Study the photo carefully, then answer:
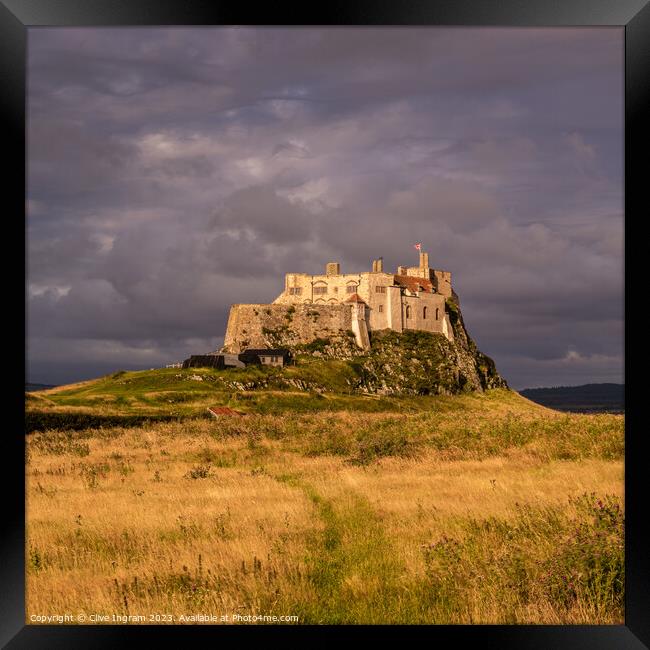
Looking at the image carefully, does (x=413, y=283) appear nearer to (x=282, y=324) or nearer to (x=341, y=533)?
(x=282, y=324)

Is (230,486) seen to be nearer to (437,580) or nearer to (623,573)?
(437,580)

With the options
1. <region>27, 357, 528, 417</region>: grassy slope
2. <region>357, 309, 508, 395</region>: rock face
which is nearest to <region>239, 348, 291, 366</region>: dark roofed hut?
<region>27, 357, 528, 417</region>: grassy slope

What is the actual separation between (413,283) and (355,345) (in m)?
16.9

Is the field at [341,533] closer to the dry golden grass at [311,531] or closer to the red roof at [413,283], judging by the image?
the dry golden grass at [311,531]

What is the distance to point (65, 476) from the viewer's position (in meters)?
21.8

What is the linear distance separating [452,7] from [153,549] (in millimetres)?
8599

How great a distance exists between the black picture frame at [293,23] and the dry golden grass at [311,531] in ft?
2.36

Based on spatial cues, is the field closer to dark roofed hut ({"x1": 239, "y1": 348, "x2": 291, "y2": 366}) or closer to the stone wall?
dark roofed hut ({"x1": 239, "y1": 348, "x2": 291, "y2": 366})

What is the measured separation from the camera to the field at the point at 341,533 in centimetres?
911

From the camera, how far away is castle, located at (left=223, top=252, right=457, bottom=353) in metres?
107

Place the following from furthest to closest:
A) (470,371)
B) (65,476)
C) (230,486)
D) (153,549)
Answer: (470,371), (65,476), (230,486), (153,549)

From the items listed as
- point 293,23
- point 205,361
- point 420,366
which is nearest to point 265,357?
point 205,361
